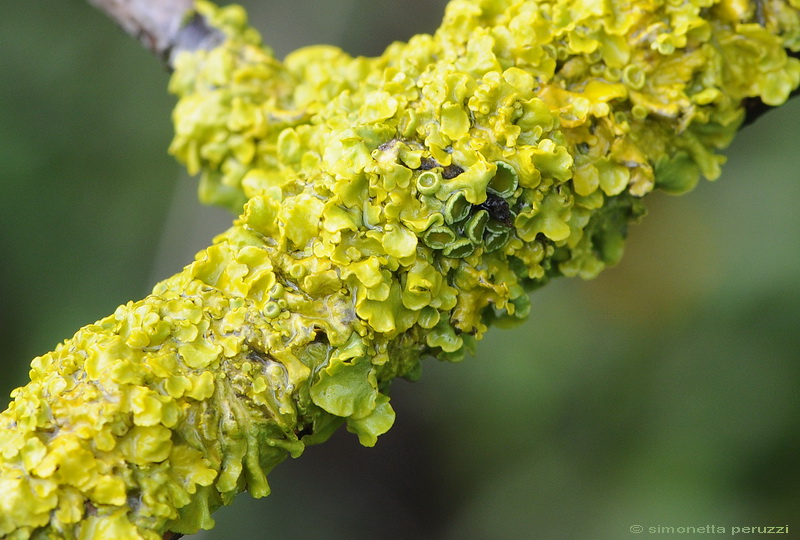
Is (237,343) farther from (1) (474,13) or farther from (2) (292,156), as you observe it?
(1) (474,13)

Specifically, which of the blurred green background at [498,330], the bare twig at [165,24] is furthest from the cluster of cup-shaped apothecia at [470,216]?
the blurred green background at [498,330]

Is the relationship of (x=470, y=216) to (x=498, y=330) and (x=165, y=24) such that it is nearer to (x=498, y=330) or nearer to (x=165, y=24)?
(x=165, y=24)

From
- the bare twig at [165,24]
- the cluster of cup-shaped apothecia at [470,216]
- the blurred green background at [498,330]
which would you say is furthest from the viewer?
the blurred green background at [498,330]

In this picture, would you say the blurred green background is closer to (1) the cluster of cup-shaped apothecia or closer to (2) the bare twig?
(2) the bare twig

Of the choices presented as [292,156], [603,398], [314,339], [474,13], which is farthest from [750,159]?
[314,339]

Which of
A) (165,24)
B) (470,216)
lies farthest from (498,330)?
(470,216)

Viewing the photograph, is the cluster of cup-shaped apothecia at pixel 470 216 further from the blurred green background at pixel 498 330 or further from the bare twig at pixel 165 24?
the blurred green background at pixel 498 330
